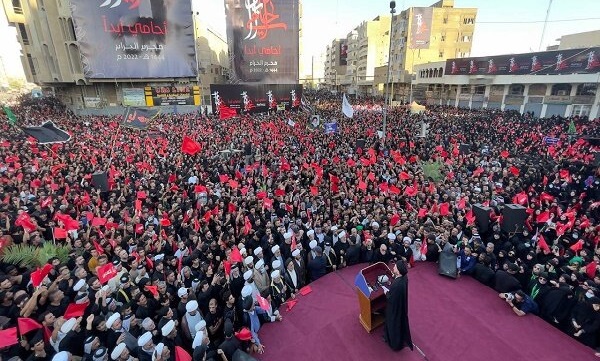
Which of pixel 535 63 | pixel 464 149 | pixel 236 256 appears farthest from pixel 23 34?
pixel 535 63

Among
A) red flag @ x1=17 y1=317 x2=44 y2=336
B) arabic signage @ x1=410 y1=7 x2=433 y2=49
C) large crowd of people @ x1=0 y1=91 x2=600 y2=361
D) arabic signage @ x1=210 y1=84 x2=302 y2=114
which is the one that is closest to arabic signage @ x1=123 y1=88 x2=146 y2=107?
arabic signage @ x1=210 y1=84 x2=302 y2=114

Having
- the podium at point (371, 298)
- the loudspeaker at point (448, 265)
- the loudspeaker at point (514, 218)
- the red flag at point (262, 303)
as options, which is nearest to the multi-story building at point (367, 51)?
the loudspeaker at point (514, 218)

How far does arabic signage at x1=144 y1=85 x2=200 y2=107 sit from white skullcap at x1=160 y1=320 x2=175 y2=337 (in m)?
32.5

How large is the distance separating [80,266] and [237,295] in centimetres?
290

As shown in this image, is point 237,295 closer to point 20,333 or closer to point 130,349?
point 130,349

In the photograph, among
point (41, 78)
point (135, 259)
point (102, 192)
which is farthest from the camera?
point (41, 78)

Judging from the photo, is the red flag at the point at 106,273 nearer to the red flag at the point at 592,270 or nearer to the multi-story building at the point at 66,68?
the red flag at the point at 592,270

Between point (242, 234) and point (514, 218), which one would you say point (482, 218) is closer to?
point (514, 218)

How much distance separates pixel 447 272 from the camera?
6.34m

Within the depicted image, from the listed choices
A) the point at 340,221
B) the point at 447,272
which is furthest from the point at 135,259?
the point at 447,272

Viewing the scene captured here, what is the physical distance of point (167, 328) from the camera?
4.27 metres

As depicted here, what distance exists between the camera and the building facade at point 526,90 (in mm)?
25453

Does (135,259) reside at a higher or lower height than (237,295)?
higher

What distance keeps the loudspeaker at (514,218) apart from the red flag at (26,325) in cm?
973
